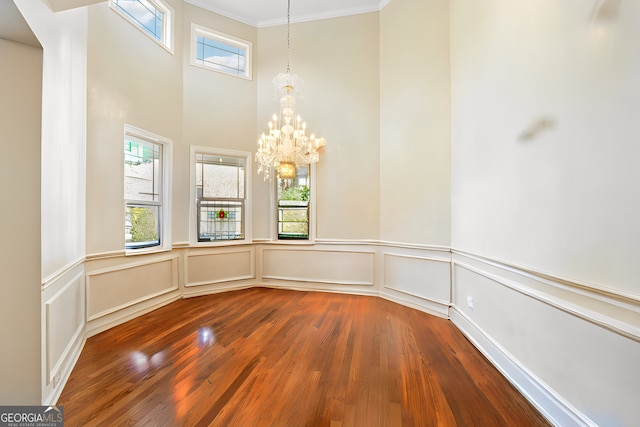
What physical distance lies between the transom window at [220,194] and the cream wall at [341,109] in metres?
0.33

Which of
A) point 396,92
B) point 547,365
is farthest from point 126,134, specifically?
point 547,365

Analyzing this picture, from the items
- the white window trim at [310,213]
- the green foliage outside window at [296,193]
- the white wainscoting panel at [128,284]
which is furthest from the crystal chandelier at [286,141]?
the white wainscoting panel at [128,284]

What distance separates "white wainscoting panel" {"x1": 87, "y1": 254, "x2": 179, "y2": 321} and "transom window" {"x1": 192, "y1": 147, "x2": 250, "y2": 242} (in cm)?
72

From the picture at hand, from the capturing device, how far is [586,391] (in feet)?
4.54

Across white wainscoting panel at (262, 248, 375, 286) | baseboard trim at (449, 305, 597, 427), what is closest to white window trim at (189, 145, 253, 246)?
white wainscoting panel at (262, 248, 375, 286)

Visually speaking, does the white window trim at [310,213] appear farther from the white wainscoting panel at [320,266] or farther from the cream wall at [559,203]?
the cream wall at [559,203]

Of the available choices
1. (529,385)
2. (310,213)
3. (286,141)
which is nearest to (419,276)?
(529,385)

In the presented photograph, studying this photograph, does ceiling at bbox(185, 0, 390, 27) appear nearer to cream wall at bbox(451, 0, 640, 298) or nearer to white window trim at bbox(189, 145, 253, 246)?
cream wall at bbox(451, 0, 640, 298)

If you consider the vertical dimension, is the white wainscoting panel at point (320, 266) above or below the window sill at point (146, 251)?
below

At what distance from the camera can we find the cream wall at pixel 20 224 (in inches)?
58.3

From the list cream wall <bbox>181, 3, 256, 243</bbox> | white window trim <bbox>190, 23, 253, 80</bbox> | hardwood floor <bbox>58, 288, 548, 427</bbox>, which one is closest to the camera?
hardwood floor <bbox>58, 288, 548, 427</bbox>

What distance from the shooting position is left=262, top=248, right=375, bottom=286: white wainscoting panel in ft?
14.1

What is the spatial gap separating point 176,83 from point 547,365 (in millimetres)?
5302

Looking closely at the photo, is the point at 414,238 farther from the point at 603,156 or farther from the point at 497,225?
the point at 603,156
